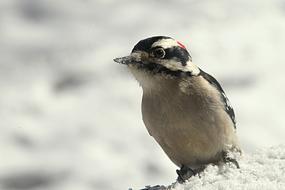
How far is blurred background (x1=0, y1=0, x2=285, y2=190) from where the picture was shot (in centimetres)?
974

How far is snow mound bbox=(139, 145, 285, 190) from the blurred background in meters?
→ 4.73

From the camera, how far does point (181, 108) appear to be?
4484mm

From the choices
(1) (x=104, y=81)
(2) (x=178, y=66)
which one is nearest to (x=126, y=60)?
(2) (x=178, y=66)

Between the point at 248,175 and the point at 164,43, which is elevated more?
the point at 164,43

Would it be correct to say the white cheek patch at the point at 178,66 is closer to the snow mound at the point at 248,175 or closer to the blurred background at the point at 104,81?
the snow mound at the point at 248,175

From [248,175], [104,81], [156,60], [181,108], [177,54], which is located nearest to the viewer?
[248,175]

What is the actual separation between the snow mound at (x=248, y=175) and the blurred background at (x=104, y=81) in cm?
475

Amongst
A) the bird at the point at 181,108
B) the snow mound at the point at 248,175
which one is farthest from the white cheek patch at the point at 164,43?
the snow mound at the point at 248,175

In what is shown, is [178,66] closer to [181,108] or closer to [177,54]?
[177,54]

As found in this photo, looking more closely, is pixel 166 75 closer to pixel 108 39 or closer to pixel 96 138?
pixel 96 138

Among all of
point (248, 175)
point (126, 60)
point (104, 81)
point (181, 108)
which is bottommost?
point (248, 175)

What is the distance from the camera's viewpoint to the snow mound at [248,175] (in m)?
4.03

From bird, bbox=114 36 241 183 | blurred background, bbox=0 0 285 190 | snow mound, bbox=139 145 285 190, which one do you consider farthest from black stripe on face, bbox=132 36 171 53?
blurred background, bbox=0 0 285 190

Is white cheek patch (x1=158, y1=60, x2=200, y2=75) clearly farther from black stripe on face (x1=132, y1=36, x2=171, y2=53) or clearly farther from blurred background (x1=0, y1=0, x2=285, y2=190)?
blurred background (x1=0, y1=0, x2=285, y2=190)
